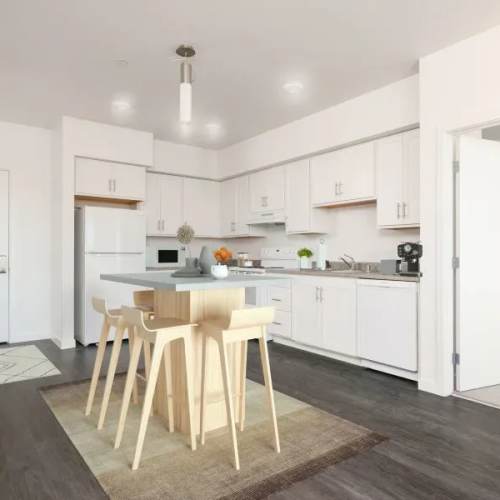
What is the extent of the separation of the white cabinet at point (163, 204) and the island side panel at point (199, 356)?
122 inches

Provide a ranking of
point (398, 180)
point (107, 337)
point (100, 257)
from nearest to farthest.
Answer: point (107, 337) < point (398, 180) < point (100, 257)

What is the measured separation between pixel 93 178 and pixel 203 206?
66.7 inches

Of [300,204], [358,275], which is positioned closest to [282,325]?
[358,275]

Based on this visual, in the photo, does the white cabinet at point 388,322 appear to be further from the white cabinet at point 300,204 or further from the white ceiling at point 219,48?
the white ceiling at point 219,48

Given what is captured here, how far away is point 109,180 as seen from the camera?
16.5 ft

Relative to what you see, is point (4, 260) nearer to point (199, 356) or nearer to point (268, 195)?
point (268, 195)

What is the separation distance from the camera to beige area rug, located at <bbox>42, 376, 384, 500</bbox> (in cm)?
194

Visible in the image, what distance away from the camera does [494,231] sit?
3359 millimetres

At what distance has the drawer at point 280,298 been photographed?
15.2 ft

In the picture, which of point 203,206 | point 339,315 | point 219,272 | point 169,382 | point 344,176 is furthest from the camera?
point 203,206

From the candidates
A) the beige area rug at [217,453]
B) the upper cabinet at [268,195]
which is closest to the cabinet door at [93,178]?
the upper cabinet at [268,195]

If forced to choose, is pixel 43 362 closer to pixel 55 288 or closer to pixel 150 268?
pixel 55 288

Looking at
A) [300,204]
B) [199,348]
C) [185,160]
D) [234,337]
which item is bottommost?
[199,348]

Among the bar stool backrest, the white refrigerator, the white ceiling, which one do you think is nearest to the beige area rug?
the bar stool backrest
